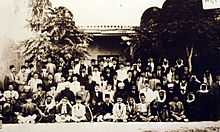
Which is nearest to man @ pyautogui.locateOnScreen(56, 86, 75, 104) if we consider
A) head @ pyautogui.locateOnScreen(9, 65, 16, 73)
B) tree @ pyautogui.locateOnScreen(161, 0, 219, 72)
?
head @ pyautogui.locateOnScreen(9, 65, 16, 73)

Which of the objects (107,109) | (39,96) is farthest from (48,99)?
(107,109)

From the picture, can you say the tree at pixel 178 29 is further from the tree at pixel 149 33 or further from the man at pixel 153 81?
the man at pixel 153 81

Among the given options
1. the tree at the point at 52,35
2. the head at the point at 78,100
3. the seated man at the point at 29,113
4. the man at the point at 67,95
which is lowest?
the seated man at the point at 29,113

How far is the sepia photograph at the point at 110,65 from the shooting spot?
153cm

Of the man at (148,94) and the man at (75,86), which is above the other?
the man at (75,86)

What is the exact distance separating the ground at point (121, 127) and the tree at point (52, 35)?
0.28m

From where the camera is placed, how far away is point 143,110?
1538 millimetres

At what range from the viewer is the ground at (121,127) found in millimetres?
1519

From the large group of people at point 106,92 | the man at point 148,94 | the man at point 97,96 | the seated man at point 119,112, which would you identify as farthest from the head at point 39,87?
the man at point 148,94

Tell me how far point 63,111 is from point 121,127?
0.24m

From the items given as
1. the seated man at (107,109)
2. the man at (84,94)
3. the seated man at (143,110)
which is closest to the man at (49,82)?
the man at (84,94)

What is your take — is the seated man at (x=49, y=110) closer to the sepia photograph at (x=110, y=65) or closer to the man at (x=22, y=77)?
the sepia photograph at (x=110, y=65)

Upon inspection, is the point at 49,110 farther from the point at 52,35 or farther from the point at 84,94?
the point at 52,35

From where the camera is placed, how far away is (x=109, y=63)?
1.56m
